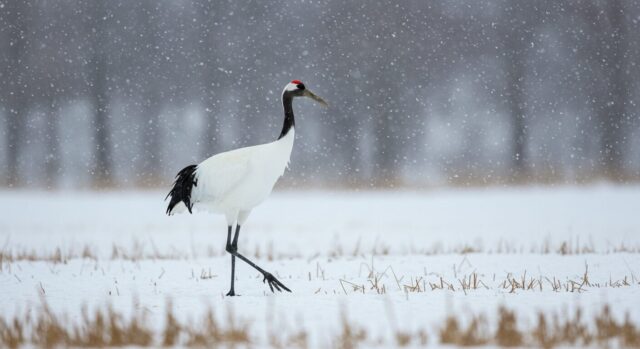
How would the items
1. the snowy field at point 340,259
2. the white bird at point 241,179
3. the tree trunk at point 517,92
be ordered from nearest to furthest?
the snowy field at point 340,259 → the white bird at point 241,179 → the tree trunk at point 517,92

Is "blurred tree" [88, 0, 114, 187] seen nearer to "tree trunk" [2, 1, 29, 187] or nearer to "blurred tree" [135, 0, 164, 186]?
"blurred tree" [135, 0, 164, 186]

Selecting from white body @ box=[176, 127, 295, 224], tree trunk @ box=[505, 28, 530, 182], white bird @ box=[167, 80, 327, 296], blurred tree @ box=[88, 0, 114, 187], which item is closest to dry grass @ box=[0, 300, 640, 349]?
white bird @ box=[167, 80, 327, 296]

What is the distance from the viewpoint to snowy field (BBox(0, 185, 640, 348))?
15.6 feet

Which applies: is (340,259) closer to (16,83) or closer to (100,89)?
(100,89)

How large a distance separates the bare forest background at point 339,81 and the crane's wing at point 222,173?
13060 mm

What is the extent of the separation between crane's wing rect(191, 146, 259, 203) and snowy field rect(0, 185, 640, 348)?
0.81 meters

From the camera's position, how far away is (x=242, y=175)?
19.6 feet

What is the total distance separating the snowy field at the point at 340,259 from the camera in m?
4.75

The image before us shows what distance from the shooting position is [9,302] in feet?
18.2

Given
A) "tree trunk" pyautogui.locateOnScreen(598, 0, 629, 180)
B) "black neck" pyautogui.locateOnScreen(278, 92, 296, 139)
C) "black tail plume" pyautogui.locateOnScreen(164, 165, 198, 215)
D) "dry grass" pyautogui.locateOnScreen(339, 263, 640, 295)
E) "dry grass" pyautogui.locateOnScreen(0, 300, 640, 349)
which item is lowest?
"dry grass" pyautogui.locateOnScreen(0, 300, 640, 349)

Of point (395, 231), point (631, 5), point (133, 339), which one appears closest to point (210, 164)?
point (133, 339)

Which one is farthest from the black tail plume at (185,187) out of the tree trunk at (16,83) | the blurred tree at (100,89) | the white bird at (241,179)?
the tree trunk at (16,83)

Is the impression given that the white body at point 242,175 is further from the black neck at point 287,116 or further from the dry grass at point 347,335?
the dry grass at point 347,335

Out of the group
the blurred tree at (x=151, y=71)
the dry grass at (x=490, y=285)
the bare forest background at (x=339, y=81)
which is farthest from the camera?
the blurred tree at (x=151, y=71)
